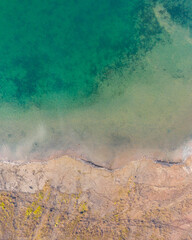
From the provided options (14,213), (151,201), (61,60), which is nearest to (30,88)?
(61,60)

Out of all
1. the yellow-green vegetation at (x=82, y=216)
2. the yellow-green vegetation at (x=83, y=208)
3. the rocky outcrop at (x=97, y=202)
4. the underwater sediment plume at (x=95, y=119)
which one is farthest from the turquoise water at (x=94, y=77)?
the yellow-green vegetation at (x=83, y=208)

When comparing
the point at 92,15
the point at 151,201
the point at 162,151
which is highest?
the point at 92,15

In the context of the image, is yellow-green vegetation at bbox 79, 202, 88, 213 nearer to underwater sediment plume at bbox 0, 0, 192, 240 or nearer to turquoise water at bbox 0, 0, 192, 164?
underwater sediment plume at bbox 0, 0, 192, 240

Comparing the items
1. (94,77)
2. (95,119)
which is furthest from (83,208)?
(94,77)

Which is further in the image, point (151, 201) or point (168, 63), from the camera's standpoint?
point (168, 63)

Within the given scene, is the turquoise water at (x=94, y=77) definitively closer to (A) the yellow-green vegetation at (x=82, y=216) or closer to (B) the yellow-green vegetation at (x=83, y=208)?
(A) the yellow-green vegetation at (x=82, y=216)

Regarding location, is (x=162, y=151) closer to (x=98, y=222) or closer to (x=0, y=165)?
(x=98, y=222)
